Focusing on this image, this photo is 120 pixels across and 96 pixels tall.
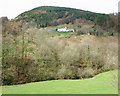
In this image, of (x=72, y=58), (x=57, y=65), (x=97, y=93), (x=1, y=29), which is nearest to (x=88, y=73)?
(x=72, y=58)

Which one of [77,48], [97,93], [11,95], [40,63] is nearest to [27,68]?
[40,63]

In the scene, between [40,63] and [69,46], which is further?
[69,46]

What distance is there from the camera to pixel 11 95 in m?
9.95

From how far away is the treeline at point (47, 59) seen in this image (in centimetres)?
1788

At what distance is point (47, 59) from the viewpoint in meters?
20.6

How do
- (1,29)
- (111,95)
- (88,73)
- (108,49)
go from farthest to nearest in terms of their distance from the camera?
(108,49), (88,73), (1,29), (111,95)

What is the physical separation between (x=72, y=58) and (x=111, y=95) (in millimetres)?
12433

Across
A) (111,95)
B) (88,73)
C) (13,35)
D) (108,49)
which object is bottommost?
(88,73)

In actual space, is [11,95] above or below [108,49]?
below

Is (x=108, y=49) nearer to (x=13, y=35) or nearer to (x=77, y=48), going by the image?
(x=77, y=48)

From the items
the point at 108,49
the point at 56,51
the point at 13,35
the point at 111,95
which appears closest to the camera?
the point at 111,95

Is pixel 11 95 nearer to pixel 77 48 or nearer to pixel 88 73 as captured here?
pixel 88 73

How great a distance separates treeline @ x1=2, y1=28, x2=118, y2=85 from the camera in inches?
704

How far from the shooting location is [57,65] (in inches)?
856
